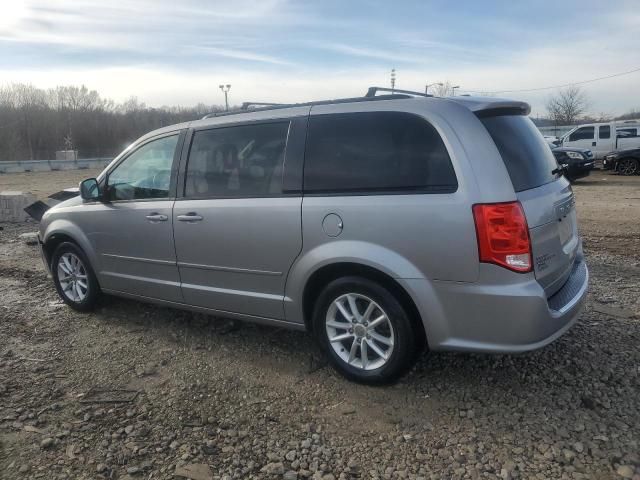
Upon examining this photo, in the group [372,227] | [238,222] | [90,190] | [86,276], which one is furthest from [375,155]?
[86,276]

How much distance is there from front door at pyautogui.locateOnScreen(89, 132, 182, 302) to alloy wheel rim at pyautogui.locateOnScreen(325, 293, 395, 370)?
4.82 feet

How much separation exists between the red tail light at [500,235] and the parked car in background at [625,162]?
62.2 feet

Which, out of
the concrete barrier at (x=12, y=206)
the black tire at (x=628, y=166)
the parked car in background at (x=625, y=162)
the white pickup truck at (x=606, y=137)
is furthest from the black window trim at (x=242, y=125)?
the white pickup truck at (x=606, y=137)

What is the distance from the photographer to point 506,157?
3123mm

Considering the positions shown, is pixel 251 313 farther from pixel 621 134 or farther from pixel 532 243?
pixel 621 134

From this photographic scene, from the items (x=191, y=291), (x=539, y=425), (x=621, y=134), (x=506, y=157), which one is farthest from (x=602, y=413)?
(x=621, y=134)

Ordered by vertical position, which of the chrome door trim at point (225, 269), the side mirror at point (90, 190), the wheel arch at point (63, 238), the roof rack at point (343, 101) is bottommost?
the chrome door trim at point (225, 269)

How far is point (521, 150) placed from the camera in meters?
3.32

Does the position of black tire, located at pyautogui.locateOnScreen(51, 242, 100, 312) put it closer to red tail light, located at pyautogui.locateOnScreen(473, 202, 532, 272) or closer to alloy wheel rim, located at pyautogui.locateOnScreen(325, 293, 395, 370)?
alloy wheel rim, located at pyautogui.locateOnScreen(325, 293, 395, 370)

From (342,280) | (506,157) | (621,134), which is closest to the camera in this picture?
(506,157)

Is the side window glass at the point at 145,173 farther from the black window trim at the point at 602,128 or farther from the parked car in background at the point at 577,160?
the black window trim at the point at 602,128

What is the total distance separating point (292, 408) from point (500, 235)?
5.30ft

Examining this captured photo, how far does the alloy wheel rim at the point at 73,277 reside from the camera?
17.1 ft

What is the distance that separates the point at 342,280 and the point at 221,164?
1371 mm
